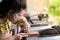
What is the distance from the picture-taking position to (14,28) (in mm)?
937

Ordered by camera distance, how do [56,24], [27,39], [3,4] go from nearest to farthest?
[3,4], [27,39], [56,24]

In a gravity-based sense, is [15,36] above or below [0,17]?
below

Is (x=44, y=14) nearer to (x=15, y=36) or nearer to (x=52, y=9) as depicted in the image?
(x=52, y=9)

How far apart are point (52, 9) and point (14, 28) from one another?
0.41m

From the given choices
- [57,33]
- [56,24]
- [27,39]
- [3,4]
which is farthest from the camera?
[56,24]

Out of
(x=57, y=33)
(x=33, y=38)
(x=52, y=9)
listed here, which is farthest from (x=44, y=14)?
(x=33, y=38)

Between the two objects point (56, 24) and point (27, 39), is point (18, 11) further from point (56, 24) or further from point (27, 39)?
point (56, 24)

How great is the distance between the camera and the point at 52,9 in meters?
1.20

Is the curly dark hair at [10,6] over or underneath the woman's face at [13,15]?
over

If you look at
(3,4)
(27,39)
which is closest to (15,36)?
(27,39)

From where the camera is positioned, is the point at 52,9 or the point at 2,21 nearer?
the point at 2,21

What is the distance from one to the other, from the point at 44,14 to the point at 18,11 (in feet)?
1.61

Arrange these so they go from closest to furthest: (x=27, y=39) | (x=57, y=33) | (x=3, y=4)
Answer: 1. (x=3, y=4)
2. (x=27, y=39)
3. (x=57, y=33)

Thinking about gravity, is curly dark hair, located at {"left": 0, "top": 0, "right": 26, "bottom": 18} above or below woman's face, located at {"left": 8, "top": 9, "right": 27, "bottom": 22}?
above
